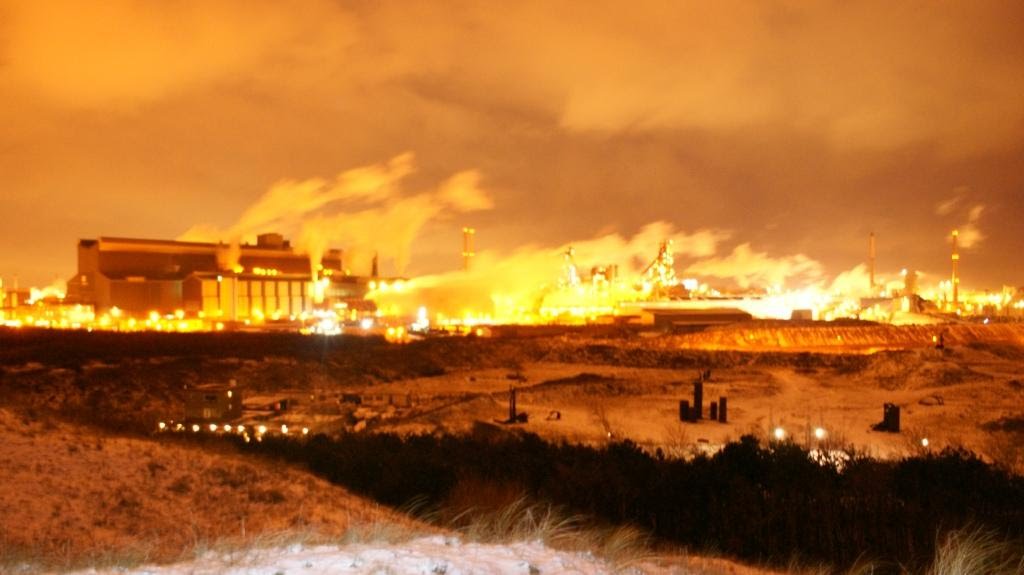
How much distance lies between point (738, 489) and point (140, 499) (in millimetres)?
6824

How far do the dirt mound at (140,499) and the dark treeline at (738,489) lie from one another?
3.77 ft

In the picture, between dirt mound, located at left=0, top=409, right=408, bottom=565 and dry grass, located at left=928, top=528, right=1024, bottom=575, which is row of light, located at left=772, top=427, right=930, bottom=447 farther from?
dirt mound, located at left=0, top=409, right=408, bottom=565

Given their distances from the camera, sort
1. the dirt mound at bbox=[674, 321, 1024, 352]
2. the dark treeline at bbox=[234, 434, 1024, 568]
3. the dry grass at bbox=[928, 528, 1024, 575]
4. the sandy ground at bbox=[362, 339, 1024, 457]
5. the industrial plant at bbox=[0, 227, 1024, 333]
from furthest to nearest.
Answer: the industrial plant at bbox=[0, 227, 1024, 333] → the dirt mound at bbox=[674, 321, 1024, 352] → the sandy ground at bbox=[362, 339, 1024, 457] → the dark treeline at bbox=[234, 434, 1024, 568] → the dry grass at bbox=[928, 528, 1024, 575]

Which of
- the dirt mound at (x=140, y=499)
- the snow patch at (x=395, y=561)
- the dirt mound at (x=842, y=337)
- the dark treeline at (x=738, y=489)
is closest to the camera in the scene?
the snow patch at (x=395, y=561)

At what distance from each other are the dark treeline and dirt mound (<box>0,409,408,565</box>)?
115cm

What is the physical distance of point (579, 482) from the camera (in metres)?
10.3

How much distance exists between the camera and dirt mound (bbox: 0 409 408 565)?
8.30 m

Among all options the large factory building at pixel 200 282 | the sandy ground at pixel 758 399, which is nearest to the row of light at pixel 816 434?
the sandy ground at pixel 758 399

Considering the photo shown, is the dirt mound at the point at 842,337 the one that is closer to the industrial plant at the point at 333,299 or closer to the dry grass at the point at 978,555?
the industrial plant at the point at 333,299

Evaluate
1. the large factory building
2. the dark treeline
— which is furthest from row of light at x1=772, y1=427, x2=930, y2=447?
the large factory building

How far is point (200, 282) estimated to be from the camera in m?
55.1

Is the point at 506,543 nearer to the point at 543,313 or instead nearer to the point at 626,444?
the point at 626,444

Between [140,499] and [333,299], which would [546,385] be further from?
[333,299]

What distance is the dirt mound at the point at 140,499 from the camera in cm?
830
